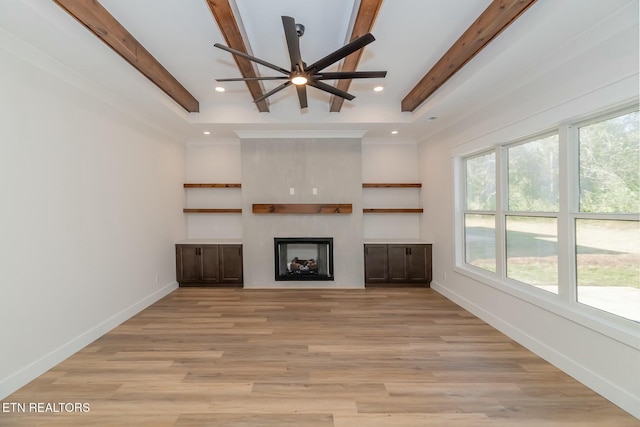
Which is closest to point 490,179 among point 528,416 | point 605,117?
point 605,117

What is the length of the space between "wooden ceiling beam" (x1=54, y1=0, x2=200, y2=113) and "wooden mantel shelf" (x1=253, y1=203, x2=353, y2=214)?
205cm

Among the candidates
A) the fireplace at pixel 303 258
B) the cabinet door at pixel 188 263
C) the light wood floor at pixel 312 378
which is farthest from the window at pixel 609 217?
the cabinet door at pixel 188 263

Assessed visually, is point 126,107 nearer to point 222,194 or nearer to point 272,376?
point 222,194

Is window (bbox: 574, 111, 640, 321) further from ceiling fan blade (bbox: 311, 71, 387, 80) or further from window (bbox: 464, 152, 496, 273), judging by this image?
ceiling fan blade (bbox: 311, 71, 387, 80)

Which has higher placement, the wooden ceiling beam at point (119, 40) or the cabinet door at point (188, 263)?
the wooden ceiling beam at point (119, 40)

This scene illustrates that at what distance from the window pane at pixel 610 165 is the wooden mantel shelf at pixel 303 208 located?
9.74ft

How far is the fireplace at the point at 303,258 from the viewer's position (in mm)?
4762

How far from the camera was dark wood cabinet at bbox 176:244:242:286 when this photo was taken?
4746mm

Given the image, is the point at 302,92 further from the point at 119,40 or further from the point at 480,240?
the point at 480,240

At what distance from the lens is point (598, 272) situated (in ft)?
7.22

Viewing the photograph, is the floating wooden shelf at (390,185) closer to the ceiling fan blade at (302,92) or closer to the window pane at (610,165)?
the ceiling fan blade at (302,92)

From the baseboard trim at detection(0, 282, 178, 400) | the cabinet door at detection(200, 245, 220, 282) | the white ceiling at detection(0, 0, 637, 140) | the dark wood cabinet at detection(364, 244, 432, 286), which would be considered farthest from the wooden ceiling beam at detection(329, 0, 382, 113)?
the baseboard trim at detection(0, 282, 178, 400)

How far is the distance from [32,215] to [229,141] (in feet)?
10.8

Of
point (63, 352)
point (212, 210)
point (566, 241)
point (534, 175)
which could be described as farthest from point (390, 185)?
point (63, 352)
